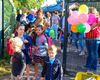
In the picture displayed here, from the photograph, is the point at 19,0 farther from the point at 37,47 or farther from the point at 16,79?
the point at 16,79

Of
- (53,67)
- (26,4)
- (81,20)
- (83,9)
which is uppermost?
(26,4)

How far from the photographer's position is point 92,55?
9.75 metres

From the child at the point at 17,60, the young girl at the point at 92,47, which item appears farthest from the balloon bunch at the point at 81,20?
the child at the point at 17,60

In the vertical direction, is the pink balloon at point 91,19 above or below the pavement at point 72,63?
above

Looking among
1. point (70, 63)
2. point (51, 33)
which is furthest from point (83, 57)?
point (51, 33)

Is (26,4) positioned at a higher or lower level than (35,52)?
higher

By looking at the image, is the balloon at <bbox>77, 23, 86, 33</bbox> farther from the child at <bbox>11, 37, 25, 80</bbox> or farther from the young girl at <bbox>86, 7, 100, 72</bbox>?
the child at <bbox>11, 37, 25, 80</bbox>

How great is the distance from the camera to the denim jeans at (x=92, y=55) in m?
9.64

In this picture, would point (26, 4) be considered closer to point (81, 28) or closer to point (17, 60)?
point (81, 28)

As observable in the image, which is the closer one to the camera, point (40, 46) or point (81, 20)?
point (81, 20)

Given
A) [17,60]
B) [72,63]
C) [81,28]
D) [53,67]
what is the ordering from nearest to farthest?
[53,67] < [17,60] < [81,28] < [72,63]

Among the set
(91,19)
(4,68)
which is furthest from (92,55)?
(4,68)

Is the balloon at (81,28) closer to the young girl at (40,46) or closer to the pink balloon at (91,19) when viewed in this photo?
the pink balloon at (91,19)

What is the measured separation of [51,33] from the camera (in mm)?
9820
